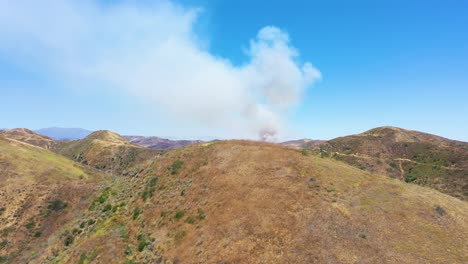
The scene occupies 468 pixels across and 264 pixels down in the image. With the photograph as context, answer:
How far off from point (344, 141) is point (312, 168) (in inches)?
5446

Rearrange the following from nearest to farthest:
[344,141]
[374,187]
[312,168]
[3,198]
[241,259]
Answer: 1. [241,259]
2. [374,187]
3. [312,168]
4. [3,198]
5. [344,141]

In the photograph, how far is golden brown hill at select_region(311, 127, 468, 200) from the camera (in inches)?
4365

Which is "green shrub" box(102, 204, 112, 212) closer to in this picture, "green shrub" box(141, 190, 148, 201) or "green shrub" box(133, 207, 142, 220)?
"green shrub" box(141, 190, 148, 201)

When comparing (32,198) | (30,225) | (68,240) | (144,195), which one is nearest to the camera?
(68,240)

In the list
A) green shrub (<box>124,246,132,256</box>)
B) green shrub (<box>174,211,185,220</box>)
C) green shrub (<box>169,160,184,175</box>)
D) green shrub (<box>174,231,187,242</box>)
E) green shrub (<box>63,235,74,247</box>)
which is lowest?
green shrub (<box>63,235,74,247</box>)

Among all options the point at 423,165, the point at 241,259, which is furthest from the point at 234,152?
the point at 423,165

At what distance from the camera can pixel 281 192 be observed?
3506cm

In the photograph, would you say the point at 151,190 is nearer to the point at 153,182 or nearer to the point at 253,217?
the point at 153,182

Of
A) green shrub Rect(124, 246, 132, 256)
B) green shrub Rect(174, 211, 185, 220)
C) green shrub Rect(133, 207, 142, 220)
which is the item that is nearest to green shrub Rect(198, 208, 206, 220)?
green shrub Rect(174, 211, 185, 220)

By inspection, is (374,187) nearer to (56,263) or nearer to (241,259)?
(241,259)

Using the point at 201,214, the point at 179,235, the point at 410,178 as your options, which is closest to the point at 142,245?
the point at 179,235

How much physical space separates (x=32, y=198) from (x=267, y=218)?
2746 inches

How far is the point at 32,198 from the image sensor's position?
246 ft

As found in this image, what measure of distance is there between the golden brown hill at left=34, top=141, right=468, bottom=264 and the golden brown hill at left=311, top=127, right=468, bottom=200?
73.2 m
